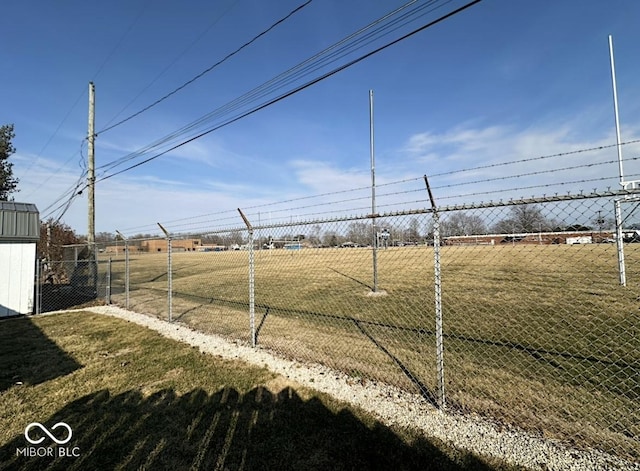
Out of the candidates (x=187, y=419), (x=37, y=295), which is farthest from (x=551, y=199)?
(x=37, y=295)

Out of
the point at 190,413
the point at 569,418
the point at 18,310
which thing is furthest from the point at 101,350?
the point at 569,418

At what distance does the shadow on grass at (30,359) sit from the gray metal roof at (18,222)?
3.08 m

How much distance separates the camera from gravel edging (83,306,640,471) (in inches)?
95.1

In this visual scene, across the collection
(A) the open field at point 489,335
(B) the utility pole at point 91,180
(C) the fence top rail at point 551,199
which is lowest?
(A) the open field at point 489,335

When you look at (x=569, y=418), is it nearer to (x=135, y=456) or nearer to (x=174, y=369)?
(x=135, y=456)

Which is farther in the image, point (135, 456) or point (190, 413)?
point (190, 413)

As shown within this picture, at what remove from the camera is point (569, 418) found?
2.96 m

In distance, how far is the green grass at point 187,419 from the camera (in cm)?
257

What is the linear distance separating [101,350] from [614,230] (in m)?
7.26

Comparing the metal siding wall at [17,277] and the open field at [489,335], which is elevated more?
the metal siding wall at [17,277]

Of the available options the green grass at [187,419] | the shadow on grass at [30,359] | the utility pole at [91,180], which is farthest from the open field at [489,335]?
the utility pole at [91,180]

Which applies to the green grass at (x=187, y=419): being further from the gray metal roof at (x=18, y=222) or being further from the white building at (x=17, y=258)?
the gray metal roof at (x=18, y=222)

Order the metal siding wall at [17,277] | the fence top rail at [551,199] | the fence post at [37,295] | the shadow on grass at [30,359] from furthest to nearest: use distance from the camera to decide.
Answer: the fence post at [37,295] → the metal siding wall at [17,277] → the shadow on grass at [30,359] → the fence top rail at [551,199]

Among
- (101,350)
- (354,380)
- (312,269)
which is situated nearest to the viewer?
(354,380)
